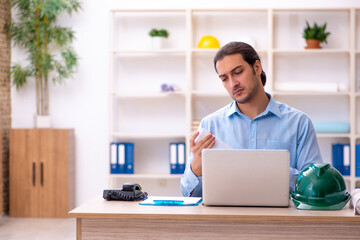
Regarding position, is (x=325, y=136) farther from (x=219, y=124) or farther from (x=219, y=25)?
(x=219, y=124)

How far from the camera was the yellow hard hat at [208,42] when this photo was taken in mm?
4953

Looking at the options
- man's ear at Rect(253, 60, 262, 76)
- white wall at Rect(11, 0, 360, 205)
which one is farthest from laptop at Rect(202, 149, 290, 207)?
white wall at Rect(11, 0, 360, 205)

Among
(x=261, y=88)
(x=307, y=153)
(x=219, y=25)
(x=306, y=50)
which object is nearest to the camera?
(x=307, y=153)

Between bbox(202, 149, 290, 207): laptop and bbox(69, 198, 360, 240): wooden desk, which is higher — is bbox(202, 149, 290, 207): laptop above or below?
A: above

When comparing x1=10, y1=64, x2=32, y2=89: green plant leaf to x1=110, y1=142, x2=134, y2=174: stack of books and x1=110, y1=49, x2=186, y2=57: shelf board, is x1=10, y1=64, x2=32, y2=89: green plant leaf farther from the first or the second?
x1=110, y1=142, x2=134, y2=174: stack of books

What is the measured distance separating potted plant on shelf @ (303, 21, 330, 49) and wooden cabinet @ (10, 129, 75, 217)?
2490 millimetres

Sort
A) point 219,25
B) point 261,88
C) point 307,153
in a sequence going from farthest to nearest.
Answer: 1. point 219,25
2. point 261,88
3. point 307,153

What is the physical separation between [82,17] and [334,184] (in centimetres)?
404

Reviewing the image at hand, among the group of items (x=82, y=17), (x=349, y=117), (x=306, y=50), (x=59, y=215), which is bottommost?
(x=59, y=215)

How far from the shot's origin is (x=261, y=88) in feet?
8.70

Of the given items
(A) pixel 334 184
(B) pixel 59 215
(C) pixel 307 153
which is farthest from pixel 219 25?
(A) pixel 334 184

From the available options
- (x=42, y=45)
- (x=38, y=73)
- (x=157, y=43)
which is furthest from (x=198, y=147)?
(x=42, y=45)

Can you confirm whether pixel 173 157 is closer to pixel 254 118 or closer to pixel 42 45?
pixel 42 45

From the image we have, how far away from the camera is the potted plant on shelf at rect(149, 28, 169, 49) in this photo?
4.99m
